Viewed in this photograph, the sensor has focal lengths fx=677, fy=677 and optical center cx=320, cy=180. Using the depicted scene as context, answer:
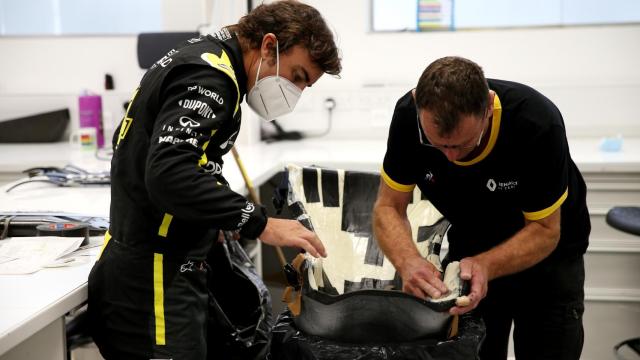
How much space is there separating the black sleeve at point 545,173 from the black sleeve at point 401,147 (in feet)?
0.90

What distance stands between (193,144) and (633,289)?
2174 mm

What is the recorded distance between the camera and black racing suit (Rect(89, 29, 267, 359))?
45.8 inches

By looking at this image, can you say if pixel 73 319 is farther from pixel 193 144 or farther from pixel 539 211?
pixel 539 211

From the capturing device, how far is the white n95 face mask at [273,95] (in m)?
1.43

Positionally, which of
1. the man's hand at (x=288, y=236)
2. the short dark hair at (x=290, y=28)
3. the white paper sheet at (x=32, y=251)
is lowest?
the white paper sheet at (x=32, y=251)

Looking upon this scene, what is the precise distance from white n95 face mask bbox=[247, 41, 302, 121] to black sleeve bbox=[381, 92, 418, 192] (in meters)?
0.28

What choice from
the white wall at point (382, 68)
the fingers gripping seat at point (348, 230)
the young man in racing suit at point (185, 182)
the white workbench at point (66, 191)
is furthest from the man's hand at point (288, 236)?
the white wall at point (382, 68)

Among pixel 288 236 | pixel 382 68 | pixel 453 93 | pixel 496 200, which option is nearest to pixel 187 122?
pixel 288 236

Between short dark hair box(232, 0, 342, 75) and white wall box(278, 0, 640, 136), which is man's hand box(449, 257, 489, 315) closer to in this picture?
short dark hair box(232, 0, 342, 75)

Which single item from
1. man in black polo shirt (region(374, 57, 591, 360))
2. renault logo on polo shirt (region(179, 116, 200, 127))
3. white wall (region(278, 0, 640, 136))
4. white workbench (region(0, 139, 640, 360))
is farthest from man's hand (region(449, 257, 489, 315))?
white wall (region(278, 0, 640, 136))

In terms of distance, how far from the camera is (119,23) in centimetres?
353

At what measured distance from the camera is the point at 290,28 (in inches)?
54.0

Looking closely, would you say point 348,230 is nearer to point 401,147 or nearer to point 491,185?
point 401,147

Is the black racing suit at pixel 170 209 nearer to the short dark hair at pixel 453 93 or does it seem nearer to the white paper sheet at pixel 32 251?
the white paper sheet at pixel 32 251
